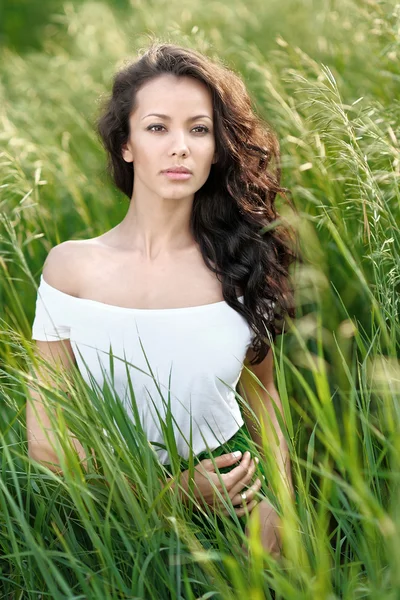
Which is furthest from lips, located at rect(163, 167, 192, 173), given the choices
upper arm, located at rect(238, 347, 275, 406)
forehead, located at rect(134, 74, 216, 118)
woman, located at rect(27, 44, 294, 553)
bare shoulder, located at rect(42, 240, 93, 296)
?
upper arm, located at rect(238, 347, 275, 406)

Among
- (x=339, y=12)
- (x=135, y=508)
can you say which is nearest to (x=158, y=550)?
(x=135, y=508)

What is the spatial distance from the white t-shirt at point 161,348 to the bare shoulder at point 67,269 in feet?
0.09

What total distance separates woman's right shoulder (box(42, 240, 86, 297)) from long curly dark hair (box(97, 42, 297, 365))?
0.31m

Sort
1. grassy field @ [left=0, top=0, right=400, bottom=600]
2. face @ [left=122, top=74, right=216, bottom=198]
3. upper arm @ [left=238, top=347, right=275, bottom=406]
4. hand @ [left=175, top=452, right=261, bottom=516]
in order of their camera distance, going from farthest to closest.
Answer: upper arm @ [left=238, top=347, right=275, bottom=406], face @ [left=122, top=74, right=216, bottom=198], hand @ [left=175, top=452, right=261, bottom=516], grassy field @ [left=0, top=0, right=400, bottom=600]

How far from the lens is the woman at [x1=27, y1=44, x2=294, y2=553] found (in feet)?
6.31

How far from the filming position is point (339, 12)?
3.88 metres

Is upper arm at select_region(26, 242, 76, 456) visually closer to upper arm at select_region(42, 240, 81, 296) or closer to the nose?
upper arm at select_region(42, 240, 81, 296)

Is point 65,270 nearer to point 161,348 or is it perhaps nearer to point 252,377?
point 161,348

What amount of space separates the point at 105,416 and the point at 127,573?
1.04ft

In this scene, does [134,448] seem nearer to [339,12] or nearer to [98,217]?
[98,217]

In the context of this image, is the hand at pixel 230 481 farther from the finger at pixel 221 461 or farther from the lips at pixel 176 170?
the lips at pixel 176 170

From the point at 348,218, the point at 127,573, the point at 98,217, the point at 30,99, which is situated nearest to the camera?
the point at 127,573

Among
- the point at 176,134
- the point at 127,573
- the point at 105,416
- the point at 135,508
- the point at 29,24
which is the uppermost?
the point at 29,24

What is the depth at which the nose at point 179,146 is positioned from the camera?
189 centimetres
